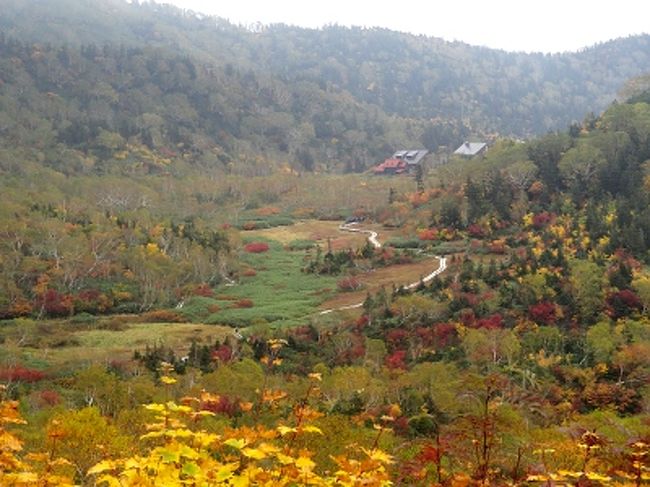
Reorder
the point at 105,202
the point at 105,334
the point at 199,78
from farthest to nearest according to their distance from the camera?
the point at 199,78, the point at 105,202, the point at 105,334

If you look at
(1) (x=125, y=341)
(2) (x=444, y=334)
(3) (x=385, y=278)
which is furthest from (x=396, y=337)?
(3) (x=385, y=278)

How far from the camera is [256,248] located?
77.4 metres

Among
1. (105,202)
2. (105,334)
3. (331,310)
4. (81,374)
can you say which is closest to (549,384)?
(81,374)

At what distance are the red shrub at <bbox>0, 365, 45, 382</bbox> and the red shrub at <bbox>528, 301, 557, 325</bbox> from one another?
2654 centimetres

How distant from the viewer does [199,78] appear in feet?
555

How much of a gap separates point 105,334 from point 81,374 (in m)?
17.9

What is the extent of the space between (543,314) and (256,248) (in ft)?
142

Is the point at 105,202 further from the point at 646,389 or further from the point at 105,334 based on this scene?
the point at 646,389

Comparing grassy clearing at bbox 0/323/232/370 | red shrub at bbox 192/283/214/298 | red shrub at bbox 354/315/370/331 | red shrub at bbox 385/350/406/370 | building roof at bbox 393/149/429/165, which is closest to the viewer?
red shrub at bbox 385/350/406/370

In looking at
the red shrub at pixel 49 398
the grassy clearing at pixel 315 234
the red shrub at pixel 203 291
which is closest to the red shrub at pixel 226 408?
the red shrub at pixel 49 398

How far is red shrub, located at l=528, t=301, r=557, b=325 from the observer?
38750 mm

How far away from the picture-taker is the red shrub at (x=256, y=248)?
76750 millimetres

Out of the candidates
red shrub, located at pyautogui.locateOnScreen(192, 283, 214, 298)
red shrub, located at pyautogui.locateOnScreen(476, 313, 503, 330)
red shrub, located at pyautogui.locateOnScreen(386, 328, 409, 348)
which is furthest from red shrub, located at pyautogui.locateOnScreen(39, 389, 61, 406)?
red shrub, located at pyautogui.locateOnScreen(192, 283, 214, 298)

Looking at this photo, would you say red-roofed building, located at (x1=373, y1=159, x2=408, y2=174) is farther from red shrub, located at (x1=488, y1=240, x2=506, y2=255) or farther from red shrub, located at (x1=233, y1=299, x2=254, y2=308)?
red shrub, located at (x1=233, y1=299, x2=254, y2=308)
